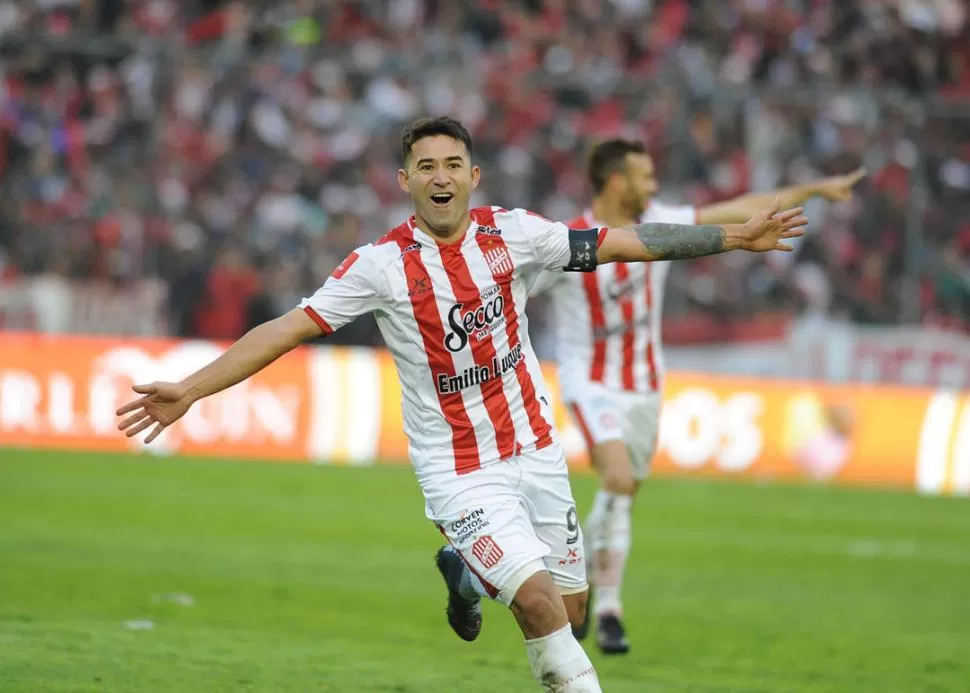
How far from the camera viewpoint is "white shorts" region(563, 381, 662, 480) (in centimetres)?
961

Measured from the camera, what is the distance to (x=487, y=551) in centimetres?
625

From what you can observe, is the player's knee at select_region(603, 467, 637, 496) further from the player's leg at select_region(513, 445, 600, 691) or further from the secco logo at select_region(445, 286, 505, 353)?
the secco logo at select_region(445, 286, 505, 353)

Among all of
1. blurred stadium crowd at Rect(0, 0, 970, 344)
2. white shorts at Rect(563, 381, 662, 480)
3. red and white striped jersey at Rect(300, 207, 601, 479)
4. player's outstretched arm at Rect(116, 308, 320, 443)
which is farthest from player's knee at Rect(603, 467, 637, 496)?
blurred stadium crowd at Rect(0, 0, 970, 344)

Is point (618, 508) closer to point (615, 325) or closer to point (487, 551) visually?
point (615, 325)

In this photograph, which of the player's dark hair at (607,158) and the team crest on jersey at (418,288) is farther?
the player's dark hair at (607,158)

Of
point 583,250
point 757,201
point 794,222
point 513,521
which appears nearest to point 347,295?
point 583,250

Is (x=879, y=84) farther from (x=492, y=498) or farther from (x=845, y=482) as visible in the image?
(x=492, y=498)

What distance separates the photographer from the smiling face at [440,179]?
6.37 meters

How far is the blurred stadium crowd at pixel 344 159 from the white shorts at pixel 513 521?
1393 centimetres

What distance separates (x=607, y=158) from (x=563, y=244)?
324cm

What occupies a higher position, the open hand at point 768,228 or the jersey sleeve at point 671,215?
the jersey sleeve at point 671,215

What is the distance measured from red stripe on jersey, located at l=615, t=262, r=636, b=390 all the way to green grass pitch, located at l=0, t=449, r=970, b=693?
1629 mm

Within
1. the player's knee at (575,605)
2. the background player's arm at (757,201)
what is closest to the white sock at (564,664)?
the player's knee at (575,605)

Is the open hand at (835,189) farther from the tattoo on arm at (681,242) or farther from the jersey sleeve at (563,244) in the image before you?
the jersey sleeve at (563,244)
